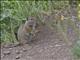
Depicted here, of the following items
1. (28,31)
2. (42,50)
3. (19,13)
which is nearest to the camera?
(42,50)

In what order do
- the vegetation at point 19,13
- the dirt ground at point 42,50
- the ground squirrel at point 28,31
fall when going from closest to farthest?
the dirt ground at point 42,50 → the ground squirrel at point 28,31 → the vegetation at point 19,13

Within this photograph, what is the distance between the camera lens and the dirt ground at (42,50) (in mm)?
3224

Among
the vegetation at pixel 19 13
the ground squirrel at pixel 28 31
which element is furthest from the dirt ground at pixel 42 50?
the vegetation at pixel 19 13

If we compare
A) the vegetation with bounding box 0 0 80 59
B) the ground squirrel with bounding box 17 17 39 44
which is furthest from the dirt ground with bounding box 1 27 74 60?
the vegetation with bounding box 0 0 80 59

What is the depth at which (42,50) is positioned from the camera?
3.45m

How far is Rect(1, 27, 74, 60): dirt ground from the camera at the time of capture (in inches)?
127

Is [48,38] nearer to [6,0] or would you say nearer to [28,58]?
[28,58]

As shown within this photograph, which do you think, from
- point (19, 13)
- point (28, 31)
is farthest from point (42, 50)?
point (19, 13)

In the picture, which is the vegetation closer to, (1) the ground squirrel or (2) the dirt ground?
(1) the ground squirrel

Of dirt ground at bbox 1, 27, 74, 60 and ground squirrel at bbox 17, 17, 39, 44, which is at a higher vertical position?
ground squirrel at bbox 17, 17, 39, 44

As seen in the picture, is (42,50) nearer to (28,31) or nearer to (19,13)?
(28,31)

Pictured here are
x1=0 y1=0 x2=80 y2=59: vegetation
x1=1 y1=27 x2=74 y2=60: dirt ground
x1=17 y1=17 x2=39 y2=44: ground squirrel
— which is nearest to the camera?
x1=1 y1=27 x2=74 y2=60: dirt ground

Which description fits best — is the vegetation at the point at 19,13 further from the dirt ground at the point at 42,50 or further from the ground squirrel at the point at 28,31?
the dirt ground at the point at 42,50

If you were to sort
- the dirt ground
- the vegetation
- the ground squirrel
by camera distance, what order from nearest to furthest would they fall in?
the dirt ground
the ground squirrel
the vegetation
